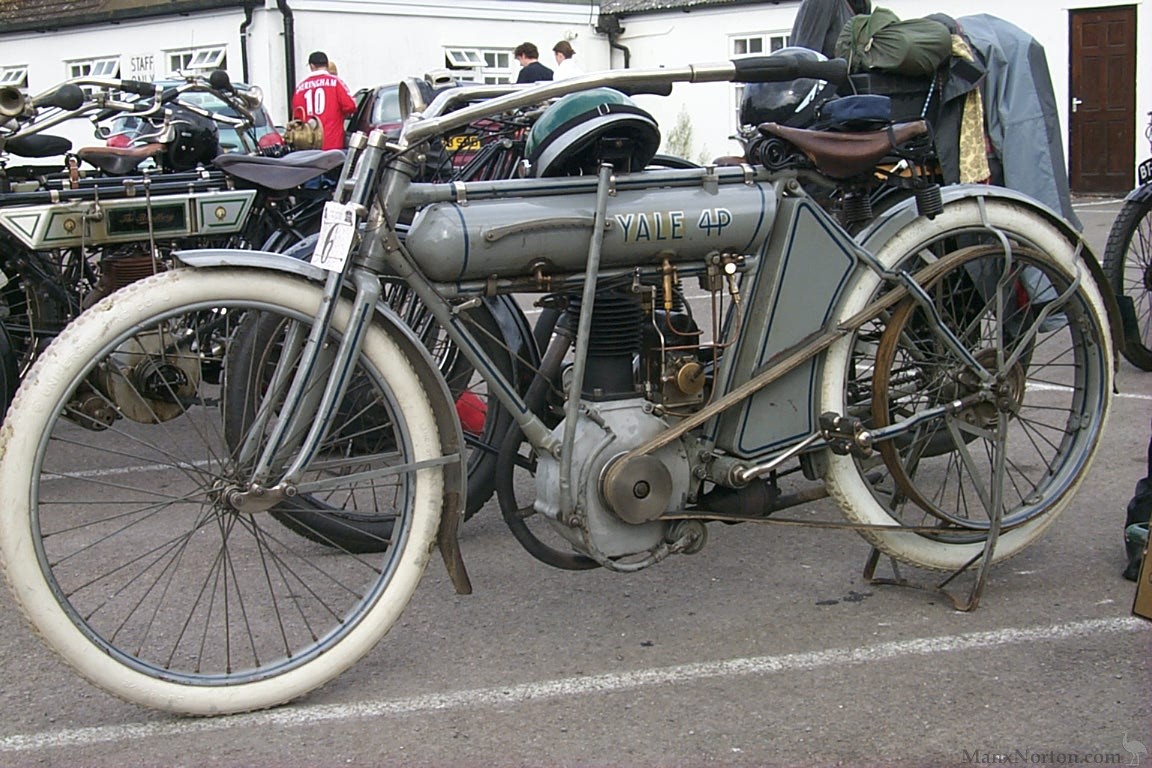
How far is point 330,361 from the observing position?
11.2ft

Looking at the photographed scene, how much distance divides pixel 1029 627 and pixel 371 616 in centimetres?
181

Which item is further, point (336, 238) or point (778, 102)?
point (778, 102)

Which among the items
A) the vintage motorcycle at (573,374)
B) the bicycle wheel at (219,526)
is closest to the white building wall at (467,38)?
the vintage motorcycle at (573,374)

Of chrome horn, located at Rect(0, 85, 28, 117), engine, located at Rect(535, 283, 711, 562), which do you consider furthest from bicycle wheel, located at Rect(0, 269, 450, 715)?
chrome horn, located at Rect(0, 85, 28, 117)

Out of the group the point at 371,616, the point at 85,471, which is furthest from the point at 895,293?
the point at 85,471

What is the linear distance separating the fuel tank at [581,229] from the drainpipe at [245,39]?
63.5 ft

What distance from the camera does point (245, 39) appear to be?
2198 centimetres

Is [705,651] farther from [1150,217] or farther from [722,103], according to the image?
[722,103]

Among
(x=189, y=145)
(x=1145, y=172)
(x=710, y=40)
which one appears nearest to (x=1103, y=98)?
(x=710, y=40)

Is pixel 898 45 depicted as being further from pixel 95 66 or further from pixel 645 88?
pixel 95 66

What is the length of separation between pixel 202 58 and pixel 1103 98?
537 inches

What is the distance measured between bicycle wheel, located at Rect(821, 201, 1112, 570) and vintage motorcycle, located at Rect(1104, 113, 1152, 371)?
300 centimetres

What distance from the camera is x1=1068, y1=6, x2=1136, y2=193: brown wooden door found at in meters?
20.5

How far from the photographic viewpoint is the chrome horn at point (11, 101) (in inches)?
A: 230
